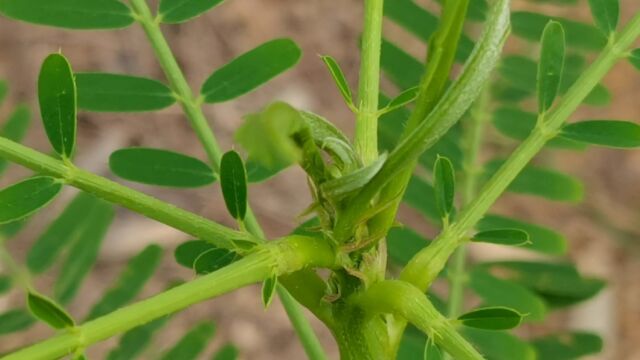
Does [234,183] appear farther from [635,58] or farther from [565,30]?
[565,30]

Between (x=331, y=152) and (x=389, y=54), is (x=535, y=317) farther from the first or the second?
(x=331, y=152)

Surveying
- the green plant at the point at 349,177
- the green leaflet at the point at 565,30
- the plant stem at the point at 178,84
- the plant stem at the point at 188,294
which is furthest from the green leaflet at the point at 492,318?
the green leaflet at the point at 565,30

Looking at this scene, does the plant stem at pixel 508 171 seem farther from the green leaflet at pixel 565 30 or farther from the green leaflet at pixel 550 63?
the green leaflet at pixel 565 30

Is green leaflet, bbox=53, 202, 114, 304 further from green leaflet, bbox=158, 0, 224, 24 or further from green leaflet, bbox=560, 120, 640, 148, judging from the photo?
green leaflet, bbox=560, 120, 640, 148

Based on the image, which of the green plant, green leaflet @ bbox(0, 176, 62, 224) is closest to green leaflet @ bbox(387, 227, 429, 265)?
the green plant

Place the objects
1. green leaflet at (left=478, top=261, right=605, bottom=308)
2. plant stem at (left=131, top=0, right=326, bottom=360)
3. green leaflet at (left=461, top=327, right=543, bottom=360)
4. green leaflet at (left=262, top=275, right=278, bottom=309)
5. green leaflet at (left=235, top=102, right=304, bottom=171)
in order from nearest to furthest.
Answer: green leaflet at (left=235, top=102, right=304, bottom=171) → green leaflet at (left=262, top=275, right=278, bottom=309) → plant stem at (left=131, top=0, right=326, bottom=360) → green leaflet at (left=461, top=327, right=543, bottom=360) → green leaflet at (left=478, top=261, right=605, bottom=308)

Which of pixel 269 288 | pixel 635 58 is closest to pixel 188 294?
pixel 269 288
